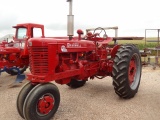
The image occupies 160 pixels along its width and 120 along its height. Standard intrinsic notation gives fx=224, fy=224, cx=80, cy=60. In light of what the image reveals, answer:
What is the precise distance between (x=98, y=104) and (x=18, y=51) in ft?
13.6

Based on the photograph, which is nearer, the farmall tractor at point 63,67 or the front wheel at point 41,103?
the front wheel at point 41,103

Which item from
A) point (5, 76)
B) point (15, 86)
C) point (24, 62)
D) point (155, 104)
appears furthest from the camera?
point (5, 76)

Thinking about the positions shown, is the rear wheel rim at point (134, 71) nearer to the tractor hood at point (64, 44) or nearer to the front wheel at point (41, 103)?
the tractor hood at point (64, 44)

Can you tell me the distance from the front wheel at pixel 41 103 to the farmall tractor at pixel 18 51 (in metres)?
3.71

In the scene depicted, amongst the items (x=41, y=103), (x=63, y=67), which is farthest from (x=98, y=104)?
(x=41, y=103)

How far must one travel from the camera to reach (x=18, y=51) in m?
7.78

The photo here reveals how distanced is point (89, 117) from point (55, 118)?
612mm

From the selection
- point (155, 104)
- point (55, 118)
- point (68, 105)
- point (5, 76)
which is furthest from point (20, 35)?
point (155, 104)

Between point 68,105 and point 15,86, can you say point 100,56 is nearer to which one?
point 68,105

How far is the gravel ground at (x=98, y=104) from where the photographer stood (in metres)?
4.11

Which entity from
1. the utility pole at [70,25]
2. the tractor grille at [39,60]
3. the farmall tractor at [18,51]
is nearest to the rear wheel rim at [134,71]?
the utility pole at [70,25]

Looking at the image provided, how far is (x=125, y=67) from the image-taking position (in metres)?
4.75

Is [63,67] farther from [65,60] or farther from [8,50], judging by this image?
[8,50]

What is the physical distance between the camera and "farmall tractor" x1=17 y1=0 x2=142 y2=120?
3.71m
